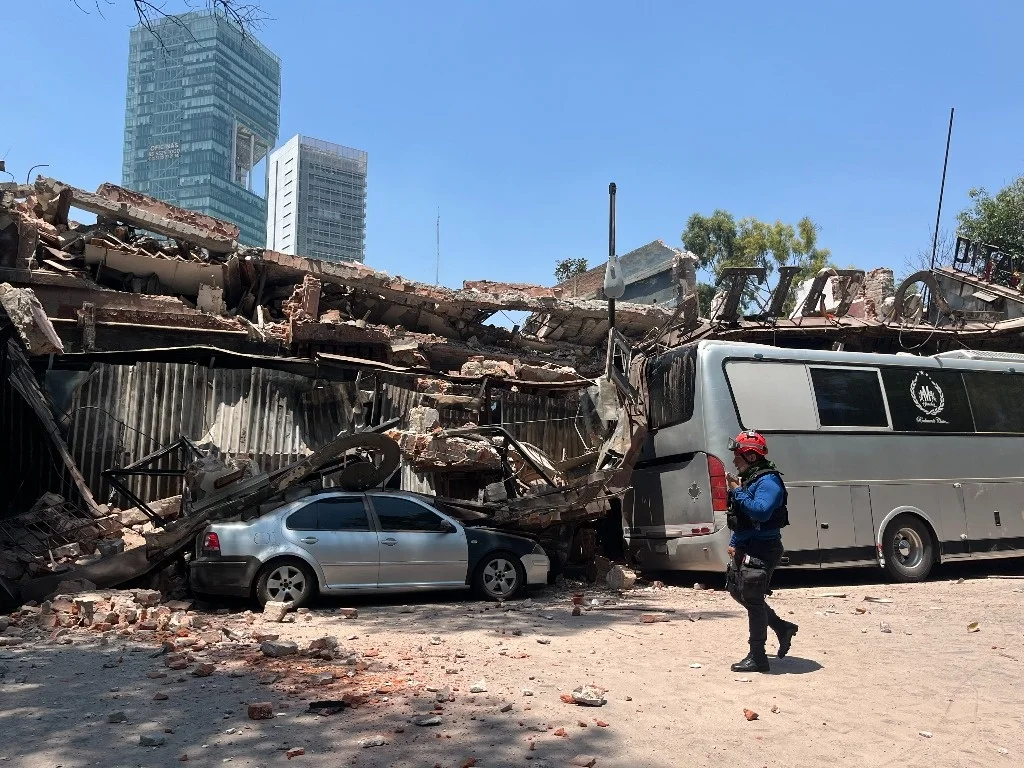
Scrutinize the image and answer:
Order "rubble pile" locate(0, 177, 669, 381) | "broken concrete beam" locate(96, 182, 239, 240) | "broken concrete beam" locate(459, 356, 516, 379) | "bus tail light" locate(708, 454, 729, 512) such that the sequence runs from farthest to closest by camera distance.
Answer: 1. "broken concrete beam" locate(96, 182, 239, 240)
2. "broken concrete beam" locate(459, 356, 516, 379)
3. "rubble pile" locate(0, 177, 669, 381)
4. "bus tail light" locate(708, 454, 729, 512)

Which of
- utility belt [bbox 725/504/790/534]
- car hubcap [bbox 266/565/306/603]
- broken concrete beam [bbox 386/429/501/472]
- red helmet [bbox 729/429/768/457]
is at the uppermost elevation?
broken concrete beam [bbox 386/429/501/472]

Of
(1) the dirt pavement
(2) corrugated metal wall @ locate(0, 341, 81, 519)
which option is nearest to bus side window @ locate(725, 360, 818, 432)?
(1) the dirt pavement

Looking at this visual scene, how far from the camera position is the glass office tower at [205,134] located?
319ft

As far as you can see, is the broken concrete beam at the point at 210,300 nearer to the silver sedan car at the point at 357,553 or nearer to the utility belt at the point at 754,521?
the silver sedan car at the point at 357,553

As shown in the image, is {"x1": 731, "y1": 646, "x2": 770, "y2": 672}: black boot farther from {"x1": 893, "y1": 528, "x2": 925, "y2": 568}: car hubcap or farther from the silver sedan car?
{"x1": 893, "y1": 528, "x2": 925, "y2": 568}: car hubcap

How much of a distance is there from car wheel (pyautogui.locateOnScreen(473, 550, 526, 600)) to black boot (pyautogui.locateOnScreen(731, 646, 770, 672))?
417cm

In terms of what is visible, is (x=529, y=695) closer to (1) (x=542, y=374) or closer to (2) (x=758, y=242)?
(1) (x=542, y=374)

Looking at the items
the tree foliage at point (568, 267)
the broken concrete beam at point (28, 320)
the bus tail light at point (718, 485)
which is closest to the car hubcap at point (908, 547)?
the bus tail light at point (718, 485)

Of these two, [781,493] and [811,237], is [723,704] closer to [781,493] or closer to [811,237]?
[781,493]

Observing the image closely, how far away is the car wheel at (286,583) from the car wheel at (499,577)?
194 cm

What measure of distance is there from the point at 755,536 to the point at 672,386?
563 cm

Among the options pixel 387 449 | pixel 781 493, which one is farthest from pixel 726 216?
pixel 781 493

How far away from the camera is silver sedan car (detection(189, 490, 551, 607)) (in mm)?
8273

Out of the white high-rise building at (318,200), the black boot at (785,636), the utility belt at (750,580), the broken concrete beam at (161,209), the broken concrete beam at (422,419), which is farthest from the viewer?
the white high-rise building at (318,200)
